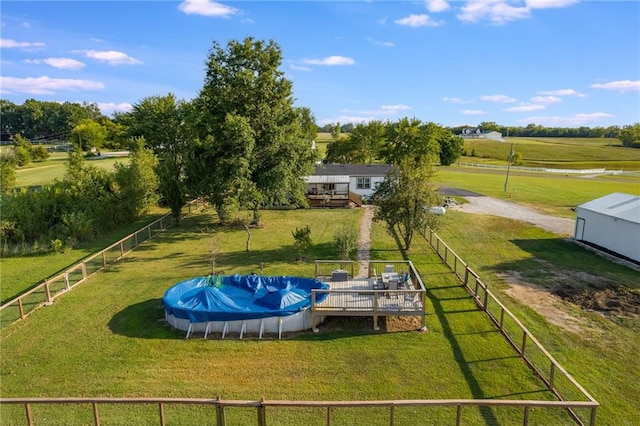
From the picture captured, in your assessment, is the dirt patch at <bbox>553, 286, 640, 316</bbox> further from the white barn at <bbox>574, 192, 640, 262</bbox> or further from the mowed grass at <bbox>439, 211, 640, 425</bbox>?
the white barn at <bbox>574, 192, 640, 262</bbox>

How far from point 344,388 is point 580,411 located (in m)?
5.12

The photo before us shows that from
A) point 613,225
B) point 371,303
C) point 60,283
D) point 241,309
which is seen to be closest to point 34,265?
point 60,283

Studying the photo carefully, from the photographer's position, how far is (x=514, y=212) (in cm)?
3238

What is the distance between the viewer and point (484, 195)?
42.0 metres

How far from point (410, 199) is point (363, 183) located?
Result: 19187 mm

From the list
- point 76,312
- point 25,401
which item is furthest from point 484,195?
point 25,401

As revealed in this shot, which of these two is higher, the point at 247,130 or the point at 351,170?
the point at 247,130

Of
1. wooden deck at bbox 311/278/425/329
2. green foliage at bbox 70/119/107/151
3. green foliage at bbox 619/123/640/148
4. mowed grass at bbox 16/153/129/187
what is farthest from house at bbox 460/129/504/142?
wooden deck at bbox 311/278/425/329

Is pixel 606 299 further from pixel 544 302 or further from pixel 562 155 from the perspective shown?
pixel 562 155

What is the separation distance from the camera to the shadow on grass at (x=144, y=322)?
12000 mm

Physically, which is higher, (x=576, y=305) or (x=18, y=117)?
(x=18, y=117)

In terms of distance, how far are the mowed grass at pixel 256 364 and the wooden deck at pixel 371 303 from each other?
601 mm

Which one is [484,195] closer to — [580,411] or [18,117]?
[580,411]

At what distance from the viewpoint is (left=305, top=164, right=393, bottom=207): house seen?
118 feet
